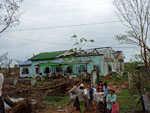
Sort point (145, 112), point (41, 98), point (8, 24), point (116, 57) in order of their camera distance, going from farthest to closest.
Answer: point (116, 57), point (8, 24), point (41, 98), point (145, 112)

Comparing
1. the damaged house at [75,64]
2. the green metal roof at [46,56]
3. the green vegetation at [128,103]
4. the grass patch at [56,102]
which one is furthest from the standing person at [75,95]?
the green metal roof at [46,56]

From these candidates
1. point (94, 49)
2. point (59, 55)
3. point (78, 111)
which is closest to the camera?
point (78, 111)

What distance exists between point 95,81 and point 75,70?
11846 millimetres

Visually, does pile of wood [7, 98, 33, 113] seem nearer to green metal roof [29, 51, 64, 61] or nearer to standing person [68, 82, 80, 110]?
standing person [68, 82, 80, 110]

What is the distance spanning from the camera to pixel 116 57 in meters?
33.3

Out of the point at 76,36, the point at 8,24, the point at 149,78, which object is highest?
the point at 8,24

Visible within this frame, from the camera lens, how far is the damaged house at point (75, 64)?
25.9m

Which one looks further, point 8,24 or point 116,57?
point 116,57

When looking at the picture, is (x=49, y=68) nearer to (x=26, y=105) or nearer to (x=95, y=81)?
(x=95, y=81)

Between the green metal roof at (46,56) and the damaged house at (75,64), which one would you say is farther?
the green metal roof at (46,56)

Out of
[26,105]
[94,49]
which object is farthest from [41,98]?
[94,49]

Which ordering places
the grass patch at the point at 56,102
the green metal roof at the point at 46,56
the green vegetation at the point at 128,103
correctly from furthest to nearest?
the green metal roof at the point at 46,56, the grass patch at the point at 56,102, the green vegetation at the point at 128,103

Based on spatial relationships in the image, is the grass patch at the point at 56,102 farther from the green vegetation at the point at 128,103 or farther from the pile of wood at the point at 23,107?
the green vegetation at the point at 128,103

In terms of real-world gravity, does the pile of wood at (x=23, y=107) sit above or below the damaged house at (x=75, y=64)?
below
